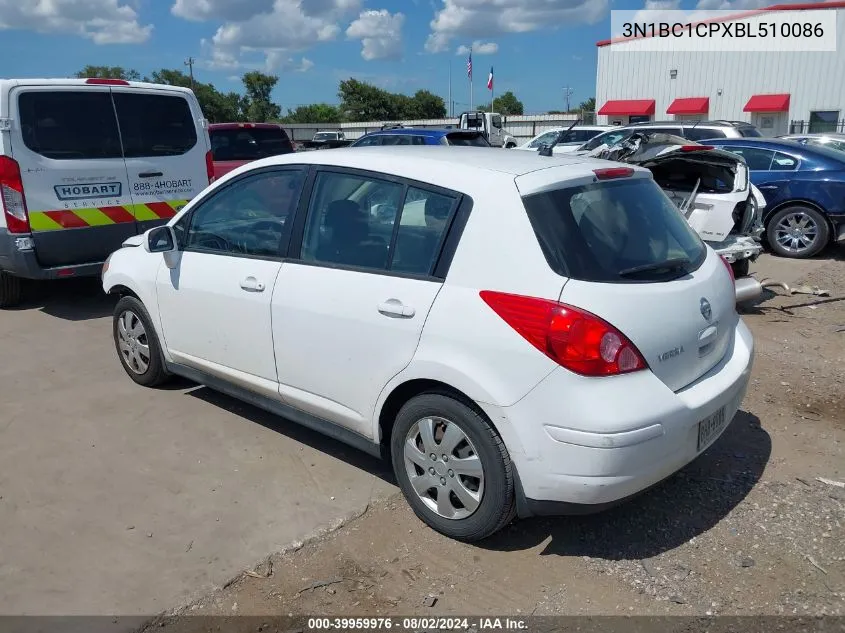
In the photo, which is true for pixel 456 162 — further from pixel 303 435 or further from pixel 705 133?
pixel 705 133

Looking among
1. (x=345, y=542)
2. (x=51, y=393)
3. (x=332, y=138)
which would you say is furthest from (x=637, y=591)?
(x=332, y=138)

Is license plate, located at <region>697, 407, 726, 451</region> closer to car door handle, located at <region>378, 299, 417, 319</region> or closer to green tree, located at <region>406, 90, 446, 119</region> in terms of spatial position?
car door handle, located at <region>378, 299, 417, 319</region>

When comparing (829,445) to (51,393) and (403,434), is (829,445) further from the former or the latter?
(51,393)

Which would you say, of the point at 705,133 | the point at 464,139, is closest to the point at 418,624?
the point at 464,139

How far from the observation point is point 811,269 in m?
9.18

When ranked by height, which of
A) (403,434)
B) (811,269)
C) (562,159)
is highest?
(562,159)

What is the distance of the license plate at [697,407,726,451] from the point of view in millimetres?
3026

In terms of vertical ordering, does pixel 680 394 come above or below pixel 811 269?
above

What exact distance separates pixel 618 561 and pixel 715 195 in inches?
212

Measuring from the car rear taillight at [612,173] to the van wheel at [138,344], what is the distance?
3134 millimetres

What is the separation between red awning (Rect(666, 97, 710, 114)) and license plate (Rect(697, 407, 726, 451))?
3707cm

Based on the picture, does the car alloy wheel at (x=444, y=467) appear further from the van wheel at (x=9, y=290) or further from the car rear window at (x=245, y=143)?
the car rear window at (x=245, y=143)

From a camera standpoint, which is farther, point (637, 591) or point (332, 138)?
point (332, 138)

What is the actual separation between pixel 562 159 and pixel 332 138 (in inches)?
1369
